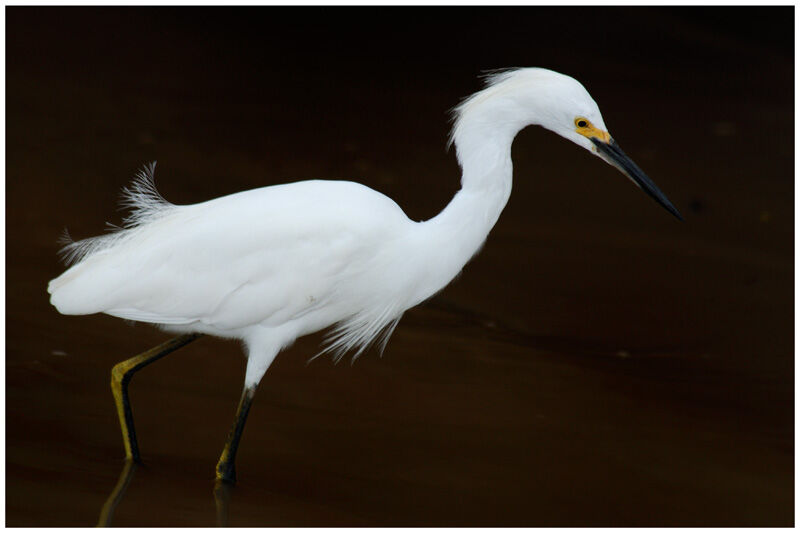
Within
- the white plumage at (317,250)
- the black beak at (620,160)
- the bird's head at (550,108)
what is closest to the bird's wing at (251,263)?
the white plumage at (317,250)

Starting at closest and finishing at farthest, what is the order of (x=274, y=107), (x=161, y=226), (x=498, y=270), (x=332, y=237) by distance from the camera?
(x=332, y=237) → (x=161, y=226) → (x=498, y=270) → (x=274, y=107)

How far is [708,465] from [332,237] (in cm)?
160

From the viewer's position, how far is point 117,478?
3.22 metres

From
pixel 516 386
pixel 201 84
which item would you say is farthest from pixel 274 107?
pixel 516 386

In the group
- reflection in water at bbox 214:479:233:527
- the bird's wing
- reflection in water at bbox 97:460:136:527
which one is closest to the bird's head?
the bird's wing

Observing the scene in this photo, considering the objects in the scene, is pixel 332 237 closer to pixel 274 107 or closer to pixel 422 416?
pixel 422 416

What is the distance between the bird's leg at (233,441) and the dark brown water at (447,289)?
0.07 metres

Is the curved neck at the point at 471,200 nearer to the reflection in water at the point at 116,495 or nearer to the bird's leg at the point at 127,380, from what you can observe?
the bird's leg at the point at 127,380

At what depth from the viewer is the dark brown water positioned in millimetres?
3377

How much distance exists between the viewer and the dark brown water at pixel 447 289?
3.38 meters

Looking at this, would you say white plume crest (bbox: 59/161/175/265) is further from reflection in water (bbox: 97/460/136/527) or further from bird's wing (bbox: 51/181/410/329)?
reflection in water (bbox: 97/460/136/527)

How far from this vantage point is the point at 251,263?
3.16 m

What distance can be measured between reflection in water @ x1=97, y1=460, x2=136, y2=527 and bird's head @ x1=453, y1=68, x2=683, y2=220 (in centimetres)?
150

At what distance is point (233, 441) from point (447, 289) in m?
1.87
